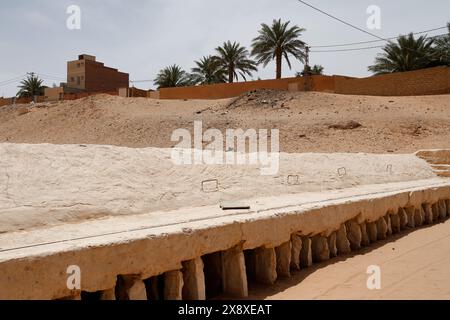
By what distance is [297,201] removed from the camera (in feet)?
16.2

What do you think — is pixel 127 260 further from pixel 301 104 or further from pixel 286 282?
pixel 301 104

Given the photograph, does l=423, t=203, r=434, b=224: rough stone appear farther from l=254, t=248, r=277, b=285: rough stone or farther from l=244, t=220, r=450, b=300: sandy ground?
l=254, t=248, r=277, b=285: rough stone

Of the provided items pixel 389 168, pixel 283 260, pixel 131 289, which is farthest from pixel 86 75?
pixel 131 289

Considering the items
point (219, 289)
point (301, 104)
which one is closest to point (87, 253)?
point (219, 289)

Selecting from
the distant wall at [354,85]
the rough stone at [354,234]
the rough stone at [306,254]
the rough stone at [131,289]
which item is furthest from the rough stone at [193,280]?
the distant wall at [354,85]

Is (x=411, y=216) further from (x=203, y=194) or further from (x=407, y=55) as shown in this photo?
(x=407, y=55)

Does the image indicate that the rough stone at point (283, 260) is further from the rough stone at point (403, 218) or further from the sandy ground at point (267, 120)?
the sandy ground at point (267, 120)

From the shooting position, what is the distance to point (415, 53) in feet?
77.2

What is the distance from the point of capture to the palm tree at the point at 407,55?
23.3m

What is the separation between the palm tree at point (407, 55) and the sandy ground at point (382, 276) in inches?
802

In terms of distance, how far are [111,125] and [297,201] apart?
17827mm

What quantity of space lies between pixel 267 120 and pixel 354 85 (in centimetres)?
718

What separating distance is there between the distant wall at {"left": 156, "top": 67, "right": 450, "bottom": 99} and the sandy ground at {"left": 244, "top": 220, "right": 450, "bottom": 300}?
18.1m

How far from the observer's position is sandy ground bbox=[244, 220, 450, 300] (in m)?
3.70
